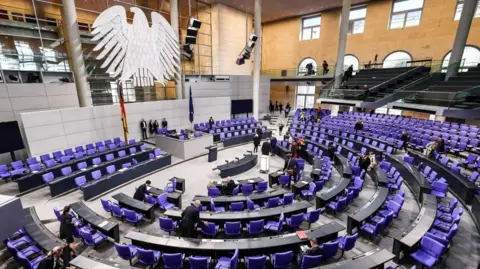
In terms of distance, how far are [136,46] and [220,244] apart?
15.2 meters

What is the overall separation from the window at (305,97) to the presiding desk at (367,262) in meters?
28.6

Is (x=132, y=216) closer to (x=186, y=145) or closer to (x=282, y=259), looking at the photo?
(x=282, y=259)

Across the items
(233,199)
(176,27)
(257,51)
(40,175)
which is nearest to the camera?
(233,199)

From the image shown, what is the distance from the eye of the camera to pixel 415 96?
17.0 metres

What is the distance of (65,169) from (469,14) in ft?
91.3

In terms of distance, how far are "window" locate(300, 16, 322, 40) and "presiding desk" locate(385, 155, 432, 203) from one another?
23574 millimetres

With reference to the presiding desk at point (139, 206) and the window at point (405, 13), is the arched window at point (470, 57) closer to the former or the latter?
the window at point (405, 13)

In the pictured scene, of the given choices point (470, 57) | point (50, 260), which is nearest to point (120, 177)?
point (50, 260)

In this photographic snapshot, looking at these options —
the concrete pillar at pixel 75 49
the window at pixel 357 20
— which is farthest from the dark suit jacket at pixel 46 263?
the window at pixel 357 20

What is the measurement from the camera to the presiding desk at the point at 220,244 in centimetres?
564

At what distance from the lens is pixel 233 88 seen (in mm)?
26219

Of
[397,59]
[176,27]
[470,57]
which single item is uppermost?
[176,27]

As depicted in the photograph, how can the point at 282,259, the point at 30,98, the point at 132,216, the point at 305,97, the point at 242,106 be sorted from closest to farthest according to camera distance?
the point at 282,259, the point at 132,216, the point at 30,98, the point at 242,106, the point at 305,97

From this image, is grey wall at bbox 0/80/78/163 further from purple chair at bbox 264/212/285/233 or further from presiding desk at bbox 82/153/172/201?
purple chair at bbox 264/212/285/233
